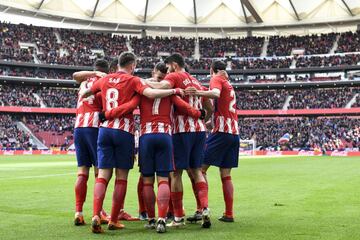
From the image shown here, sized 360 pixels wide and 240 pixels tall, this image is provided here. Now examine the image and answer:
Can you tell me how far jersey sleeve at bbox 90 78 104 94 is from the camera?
7.74 meters

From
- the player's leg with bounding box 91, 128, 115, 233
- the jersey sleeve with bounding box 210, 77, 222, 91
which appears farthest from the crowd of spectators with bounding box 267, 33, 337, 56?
the player's leg with bounding box 91, 128, 115, 233

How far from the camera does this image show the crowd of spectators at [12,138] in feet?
175

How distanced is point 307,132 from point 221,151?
5178cm

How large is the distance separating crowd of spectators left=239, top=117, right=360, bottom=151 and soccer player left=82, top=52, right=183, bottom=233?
4549 centimetres

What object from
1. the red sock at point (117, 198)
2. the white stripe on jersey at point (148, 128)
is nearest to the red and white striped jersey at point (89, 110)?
the white stripe on jersey at point (148, 128)

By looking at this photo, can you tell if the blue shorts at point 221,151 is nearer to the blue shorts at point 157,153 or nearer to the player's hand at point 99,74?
the blue shorts at point 157,153

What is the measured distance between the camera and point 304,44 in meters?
72.6

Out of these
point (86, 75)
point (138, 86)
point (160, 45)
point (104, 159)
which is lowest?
point (104, 159)

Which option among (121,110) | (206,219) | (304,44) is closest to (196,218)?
(206,219)

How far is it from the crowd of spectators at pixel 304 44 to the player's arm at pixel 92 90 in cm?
6655

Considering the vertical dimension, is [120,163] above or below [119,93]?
below

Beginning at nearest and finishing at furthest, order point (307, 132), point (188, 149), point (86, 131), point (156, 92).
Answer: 1. point (156, 92)
2. point (188, 149)
3. point (86, 131)
4. point (307, 132)

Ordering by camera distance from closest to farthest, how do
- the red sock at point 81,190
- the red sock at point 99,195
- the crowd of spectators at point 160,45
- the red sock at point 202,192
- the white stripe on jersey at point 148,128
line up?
the red sock at point 99,195, the white stripe on jersey at point 148,128, the red sock at point 202,192, the red sock at point 81,190, the crowd of spectators at point 160,45

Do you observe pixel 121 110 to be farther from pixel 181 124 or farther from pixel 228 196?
pixel 228 196
